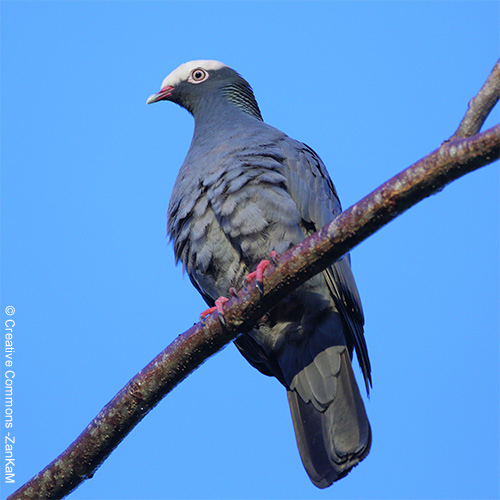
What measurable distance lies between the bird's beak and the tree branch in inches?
130

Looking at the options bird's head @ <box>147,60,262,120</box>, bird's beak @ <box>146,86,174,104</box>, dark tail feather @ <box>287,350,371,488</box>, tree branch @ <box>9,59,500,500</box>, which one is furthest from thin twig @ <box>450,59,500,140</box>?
bird's beak @ <box>146,86,174,104</box>

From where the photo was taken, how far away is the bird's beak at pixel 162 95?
234 inches

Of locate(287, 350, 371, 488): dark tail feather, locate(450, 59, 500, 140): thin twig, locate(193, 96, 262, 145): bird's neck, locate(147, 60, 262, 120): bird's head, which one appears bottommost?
locate(287, 350, 371, 488): dark tail feather

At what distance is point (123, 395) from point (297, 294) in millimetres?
1302

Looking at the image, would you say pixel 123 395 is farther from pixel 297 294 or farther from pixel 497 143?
pixel 497 143

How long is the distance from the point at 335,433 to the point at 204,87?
10.6 feet

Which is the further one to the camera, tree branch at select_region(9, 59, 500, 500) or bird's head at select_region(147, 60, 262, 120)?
bird's head at select_region(147, 60, 262, 120)

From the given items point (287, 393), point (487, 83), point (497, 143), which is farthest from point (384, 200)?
point (287, 393)

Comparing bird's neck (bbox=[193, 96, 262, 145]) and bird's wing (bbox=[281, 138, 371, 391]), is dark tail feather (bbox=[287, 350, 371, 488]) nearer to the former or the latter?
bird's wing (bbox=[281, 138, 371, 391])

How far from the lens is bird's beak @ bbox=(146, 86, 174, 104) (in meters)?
5.95

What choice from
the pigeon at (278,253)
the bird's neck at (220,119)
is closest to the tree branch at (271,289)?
the pigeon at (278,253)

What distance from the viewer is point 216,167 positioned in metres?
4.15

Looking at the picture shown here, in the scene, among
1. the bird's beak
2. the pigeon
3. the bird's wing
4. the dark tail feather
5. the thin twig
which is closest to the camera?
the thin twig

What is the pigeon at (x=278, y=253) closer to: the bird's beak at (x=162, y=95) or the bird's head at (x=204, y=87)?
the bird's head at (x=204, y=87)
